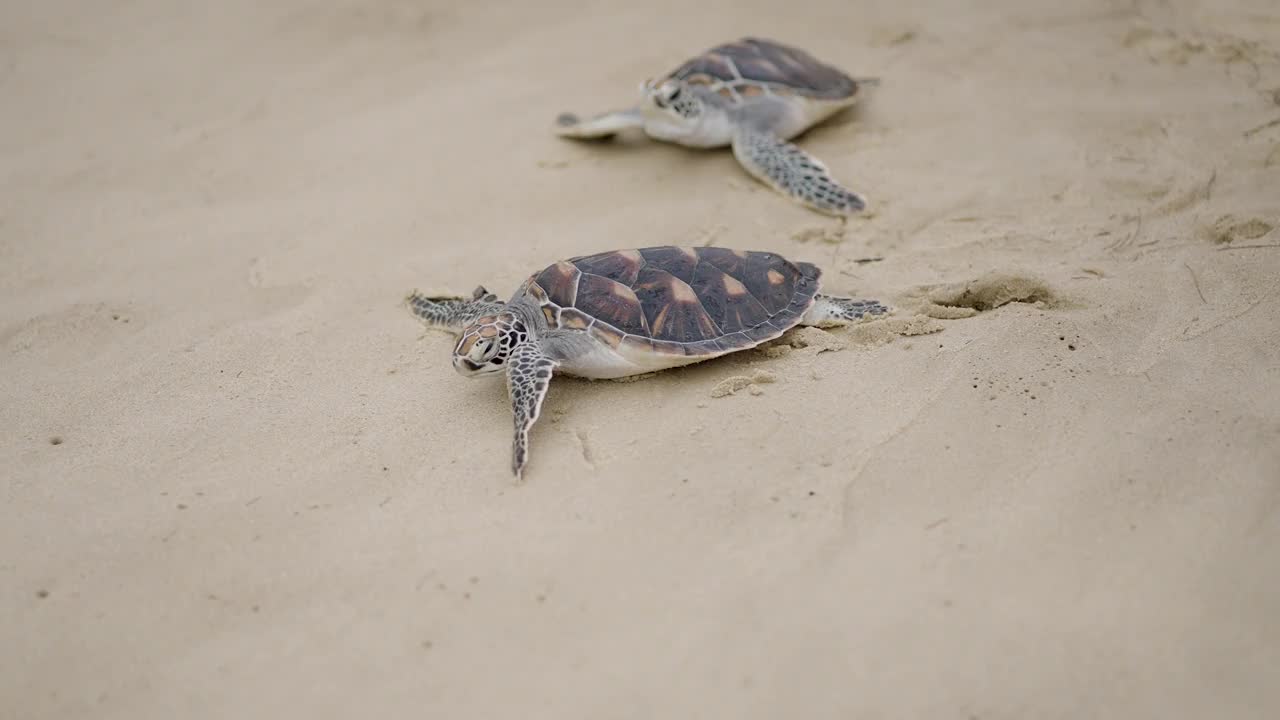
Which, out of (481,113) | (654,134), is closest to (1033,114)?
(654,134)

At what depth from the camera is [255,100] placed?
19.5ft

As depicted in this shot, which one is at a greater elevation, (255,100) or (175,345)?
(255,100)

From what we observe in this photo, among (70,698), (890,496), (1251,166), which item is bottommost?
(70,698)

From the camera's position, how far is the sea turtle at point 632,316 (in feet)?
11.2

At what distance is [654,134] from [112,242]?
9.87ft

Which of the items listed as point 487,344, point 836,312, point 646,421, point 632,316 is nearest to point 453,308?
point 487,344

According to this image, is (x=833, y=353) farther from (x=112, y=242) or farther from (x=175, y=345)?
(x=112, y=242)

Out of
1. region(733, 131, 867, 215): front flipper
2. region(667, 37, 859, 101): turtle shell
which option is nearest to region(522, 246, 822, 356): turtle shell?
region(733, 131, 867, 215): front flipper

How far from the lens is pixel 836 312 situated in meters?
3.74

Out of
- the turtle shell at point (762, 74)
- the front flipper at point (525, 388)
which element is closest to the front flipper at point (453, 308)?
the front flipper at point (525, 388)

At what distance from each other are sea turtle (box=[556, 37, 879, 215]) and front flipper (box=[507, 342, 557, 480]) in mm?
2028

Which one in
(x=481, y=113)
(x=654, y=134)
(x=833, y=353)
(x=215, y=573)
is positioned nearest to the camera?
(x=215, y=573)

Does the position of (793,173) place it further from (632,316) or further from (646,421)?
(646,421)

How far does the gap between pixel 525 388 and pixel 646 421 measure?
47cm
